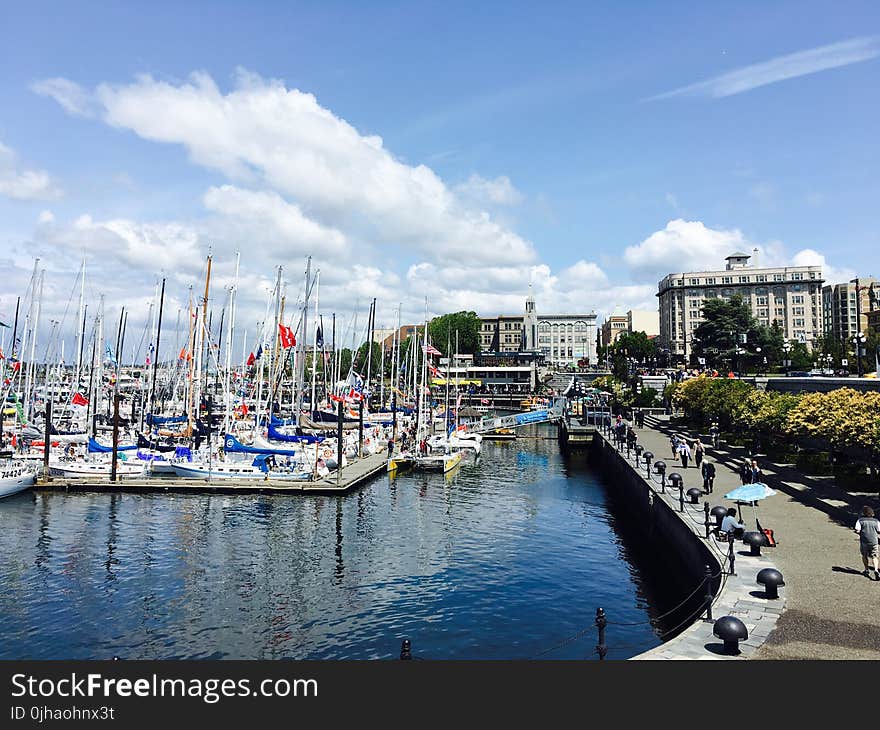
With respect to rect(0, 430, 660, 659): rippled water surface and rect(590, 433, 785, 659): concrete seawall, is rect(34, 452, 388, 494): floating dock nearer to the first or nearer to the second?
rect(0, 430, 660, 659): rippled water surface

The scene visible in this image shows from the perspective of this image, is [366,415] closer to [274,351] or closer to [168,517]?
Result: [274,351]

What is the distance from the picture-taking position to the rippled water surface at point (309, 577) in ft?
70.0

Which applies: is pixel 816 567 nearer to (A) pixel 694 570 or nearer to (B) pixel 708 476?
(A) pixel 694 570

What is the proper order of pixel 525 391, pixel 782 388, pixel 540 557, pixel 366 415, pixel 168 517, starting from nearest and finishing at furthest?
1. pixel 540 557
2. pixel 168 517
3. pixel 782 388
4. pixel 366 415
5. pixel 525 391

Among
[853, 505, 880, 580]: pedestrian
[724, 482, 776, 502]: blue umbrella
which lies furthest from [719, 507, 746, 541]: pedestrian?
[853, 505, 880, 580]: pedestrian

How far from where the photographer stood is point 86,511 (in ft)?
134

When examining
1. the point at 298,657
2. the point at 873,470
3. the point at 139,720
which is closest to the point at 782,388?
the point at 873,470

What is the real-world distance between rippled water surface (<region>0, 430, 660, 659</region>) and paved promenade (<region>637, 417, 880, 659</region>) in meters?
5.22

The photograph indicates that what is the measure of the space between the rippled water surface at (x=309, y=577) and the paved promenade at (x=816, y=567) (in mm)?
5224

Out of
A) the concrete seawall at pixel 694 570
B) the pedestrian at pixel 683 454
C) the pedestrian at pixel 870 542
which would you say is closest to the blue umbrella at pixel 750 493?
the concrete seawall at pixel 694 570

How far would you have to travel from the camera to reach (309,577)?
91.8 feet

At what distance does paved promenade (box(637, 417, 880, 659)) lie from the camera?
14656 millimetres

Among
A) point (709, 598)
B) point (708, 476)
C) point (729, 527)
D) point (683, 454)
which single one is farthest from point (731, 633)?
point (683, 454)

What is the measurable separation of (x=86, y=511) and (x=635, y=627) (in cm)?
3380
